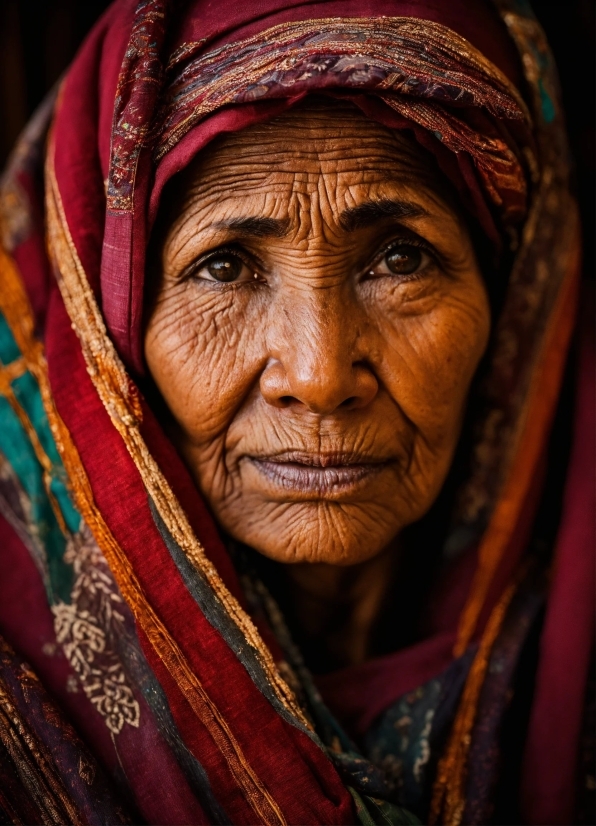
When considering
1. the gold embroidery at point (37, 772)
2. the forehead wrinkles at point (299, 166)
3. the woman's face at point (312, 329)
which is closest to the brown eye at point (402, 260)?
the woman's face at point (312, 329)

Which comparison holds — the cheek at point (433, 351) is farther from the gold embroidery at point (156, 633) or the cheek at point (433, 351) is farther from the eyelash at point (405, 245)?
the gold embroidery at point (156, 633)

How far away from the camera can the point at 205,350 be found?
1311 mm

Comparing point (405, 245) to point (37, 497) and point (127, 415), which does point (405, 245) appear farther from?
point (37, 497)

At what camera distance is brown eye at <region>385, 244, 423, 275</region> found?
4.40 feet

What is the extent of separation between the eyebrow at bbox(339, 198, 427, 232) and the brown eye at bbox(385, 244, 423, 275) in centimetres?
7

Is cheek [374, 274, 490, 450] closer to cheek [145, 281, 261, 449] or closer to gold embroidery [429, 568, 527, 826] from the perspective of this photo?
cheek [145, 281, 261, 449]

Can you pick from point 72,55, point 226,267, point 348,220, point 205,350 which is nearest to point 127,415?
point 205,350

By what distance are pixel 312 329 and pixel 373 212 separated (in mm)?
221

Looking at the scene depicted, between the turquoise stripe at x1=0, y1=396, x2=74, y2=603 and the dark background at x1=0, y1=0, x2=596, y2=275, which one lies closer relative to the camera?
the turquoise stripe at x1=0, y1=396, x2=74, y2=603

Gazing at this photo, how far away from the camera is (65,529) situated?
1383 millimetres

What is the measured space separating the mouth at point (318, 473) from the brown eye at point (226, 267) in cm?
31

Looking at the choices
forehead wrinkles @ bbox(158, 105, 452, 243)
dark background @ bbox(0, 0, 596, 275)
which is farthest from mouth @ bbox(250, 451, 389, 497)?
dark background @ bbox(0, 0, 596, 275)

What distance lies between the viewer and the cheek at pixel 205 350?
4.27ft

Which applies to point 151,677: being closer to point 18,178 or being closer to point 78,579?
point 78,579
